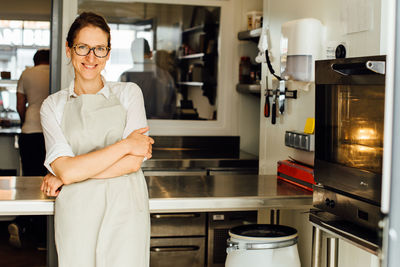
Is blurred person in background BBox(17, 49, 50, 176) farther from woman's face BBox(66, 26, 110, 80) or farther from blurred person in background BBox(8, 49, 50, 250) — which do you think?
woman's face BBox(66, 26, 110, 80)

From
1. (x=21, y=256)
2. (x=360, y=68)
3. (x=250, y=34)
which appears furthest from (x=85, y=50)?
(x=21, y=256)

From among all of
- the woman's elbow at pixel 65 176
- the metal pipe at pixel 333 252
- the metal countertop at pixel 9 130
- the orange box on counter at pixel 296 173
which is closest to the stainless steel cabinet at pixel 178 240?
the orange box on counter at pixel 296 173

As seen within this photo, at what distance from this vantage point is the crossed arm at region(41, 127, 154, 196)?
205 centimetres

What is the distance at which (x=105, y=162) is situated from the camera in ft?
6.77

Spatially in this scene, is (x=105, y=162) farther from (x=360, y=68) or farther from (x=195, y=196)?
(x=360, y=68)

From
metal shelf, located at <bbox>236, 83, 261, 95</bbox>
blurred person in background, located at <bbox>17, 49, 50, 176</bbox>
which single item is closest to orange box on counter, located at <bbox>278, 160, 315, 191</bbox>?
metal shelf, located at <bbox>236, 83, 261, 95</bbox>

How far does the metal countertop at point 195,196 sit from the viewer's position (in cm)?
229

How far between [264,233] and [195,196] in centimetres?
44

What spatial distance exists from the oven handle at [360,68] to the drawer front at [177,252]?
194cm

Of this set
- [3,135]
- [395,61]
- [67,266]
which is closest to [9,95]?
[3,135]

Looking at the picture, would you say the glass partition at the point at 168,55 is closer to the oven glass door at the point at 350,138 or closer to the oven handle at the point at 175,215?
the oven handle at the point at 175,215

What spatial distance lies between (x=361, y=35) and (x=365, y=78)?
593mm

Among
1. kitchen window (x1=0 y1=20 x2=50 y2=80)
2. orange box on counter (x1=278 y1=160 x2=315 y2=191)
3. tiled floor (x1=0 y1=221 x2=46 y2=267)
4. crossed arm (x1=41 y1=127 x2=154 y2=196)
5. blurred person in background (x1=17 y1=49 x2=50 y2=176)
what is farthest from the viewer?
kitchen window (x1=0 y1=20 x2=50 y2=80)

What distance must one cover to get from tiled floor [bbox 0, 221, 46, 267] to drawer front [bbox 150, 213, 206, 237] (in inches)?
51.3
